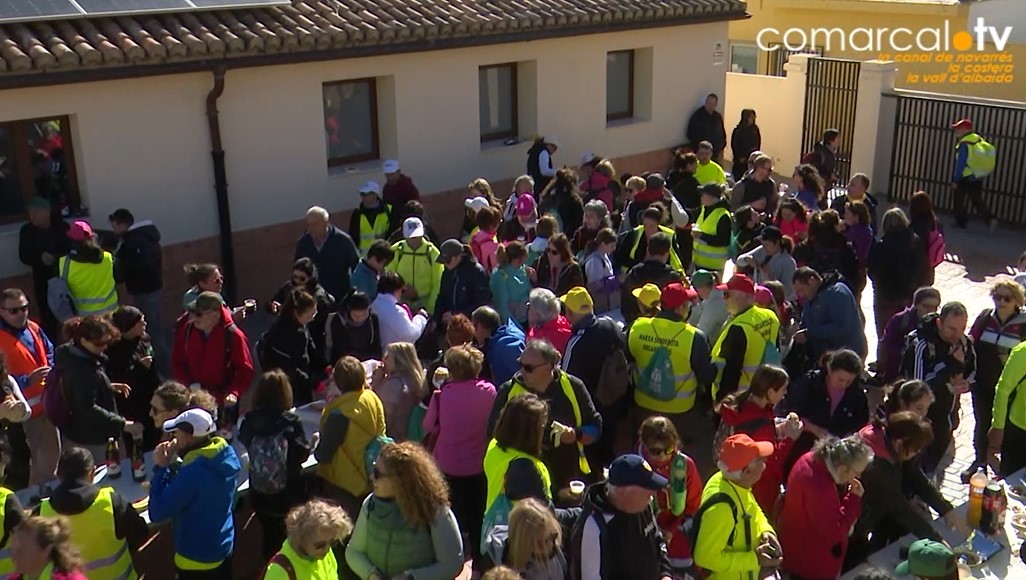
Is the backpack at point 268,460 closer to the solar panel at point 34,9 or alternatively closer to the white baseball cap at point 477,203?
the white baseball cap at point 477,203

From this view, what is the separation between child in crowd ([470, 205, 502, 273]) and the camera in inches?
391

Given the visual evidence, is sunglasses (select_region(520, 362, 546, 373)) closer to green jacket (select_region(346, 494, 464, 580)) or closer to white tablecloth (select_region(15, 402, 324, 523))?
green jacket (select_region(346, 494, 464, 580))

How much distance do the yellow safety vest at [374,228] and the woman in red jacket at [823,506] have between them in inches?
253

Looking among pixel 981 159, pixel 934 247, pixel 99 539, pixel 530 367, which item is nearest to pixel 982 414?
pixel 934 247

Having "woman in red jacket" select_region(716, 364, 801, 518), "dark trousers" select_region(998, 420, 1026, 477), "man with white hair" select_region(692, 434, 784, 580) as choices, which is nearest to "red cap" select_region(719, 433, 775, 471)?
"man with white hair" select_region(692, 434, 784, 580)

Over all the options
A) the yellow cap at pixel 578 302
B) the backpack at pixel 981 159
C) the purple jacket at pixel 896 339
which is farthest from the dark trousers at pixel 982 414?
the backpack at pixel 981 159

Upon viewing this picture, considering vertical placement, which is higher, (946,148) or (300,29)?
(300,29)

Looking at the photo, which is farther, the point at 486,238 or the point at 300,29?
the point at 300,29

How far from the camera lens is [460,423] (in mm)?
6359

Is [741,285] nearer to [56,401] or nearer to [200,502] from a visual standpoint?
[200,502]

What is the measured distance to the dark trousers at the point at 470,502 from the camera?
6559 mm

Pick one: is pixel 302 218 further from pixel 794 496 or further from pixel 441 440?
pixel 794 496

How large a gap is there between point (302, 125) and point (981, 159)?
32.0 ft

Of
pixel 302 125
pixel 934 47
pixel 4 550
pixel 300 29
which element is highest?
pixel 300 29
